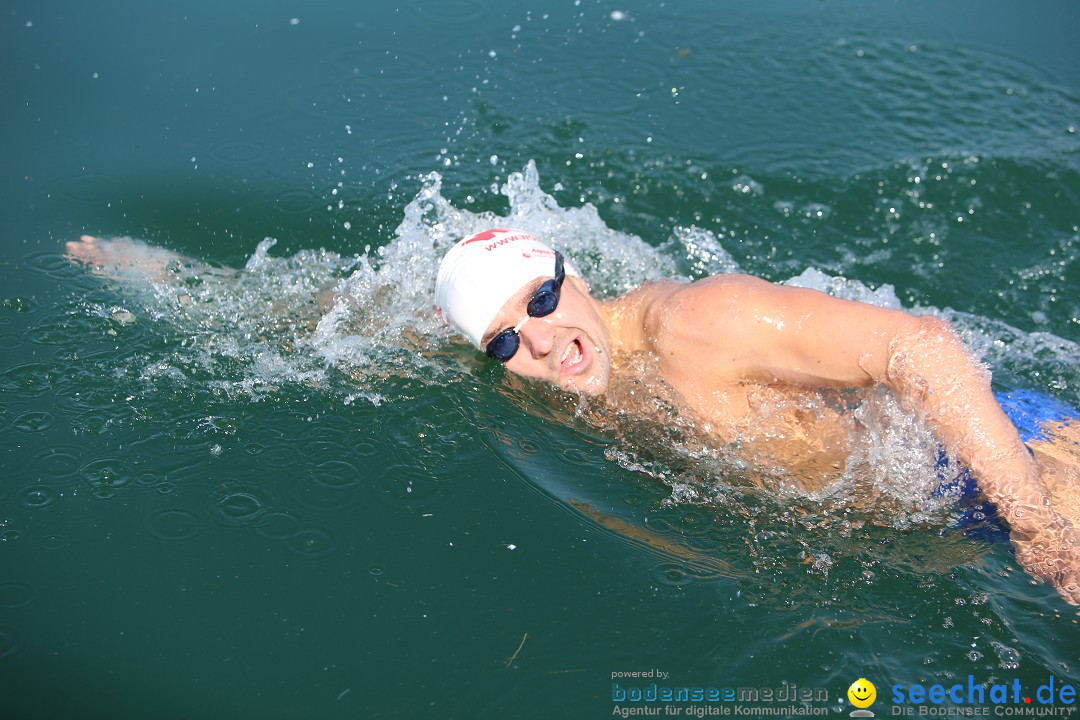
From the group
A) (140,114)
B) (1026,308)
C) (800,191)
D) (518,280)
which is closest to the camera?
(518,280)

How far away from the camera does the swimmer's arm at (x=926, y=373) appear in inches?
137

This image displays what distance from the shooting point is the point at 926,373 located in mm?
3490

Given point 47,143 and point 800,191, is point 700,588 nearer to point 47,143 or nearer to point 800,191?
point 800,191

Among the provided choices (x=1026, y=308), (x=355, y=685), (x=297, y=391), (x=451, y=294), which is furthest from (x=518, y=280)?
(x=1026, y=308)

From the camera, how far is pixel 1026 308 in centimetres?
588

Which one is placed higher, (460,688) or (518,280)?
(518,280)

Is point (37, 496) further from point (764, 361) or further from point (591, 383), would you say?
point (764, 361)

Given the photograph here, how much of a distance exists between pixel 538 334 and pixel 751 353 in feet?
3.53

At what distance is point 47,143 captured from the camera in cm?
681

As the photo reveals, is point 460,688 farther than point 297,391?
No

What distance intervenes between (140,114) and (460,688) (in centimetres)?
570

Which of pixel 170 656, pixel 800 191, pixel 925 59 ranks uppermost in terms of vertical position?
pixel 925 59

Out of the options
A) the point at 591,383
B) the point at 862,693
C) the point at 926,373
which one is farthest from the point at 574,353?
the point at 862,693

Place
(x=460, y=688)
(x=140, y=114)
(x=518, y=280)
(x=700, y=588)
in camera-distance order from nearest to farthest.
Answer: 1. (x=460, y=688)
2. (x=700, y=588)
3. (x=518, y=280)
4. (x=140, y=114)
